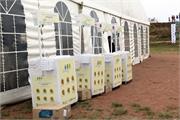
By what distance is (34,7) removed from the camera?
9.75m

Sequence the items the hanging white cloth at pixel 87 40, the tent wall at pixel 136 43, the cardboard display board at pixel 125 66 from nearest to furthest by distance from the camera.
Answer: the cardboard display board at pixel 125 66 < the hanging white cloth at pixel 87 40 < the tent wall at pixel 136 43

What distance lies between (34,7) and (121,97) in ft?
9.70

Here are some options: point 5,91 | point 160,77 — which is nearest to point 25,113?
point 5,91

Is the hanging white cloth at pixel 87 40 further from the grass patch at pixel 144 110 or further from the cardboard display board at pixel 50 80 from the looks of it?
the cardboard display board at pixel 50 80

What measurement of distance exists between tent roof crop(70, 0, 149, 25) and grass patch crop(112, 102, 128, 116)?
442 centimetres

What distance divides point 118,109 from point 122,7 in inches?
543

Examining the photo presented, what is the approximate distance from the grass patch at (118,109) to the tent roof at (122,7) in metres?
4.42

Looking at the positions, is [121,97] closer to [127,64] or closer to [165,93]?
[165,93]

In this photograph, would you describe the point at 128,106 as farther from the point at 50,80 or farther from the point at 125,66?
the point at 125,66

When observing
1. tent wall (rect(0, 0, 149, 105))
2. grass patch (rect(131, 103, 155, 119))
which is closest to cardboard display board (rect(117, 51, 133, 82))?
tent wall (rect(0, 0, 149, 105))

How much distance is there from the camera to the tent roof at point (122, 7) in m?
15.0

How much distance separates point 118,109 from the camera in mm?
8234

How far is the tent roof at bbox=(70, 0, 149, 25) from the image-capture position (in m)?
15.0

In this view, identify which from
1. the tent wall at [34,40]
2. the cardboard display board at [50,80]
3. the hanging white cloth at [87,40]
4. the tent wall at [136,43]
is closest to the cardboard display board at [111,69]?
the tent wall at [34,40]
